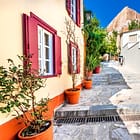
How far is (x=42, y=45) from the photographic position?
15.5ft

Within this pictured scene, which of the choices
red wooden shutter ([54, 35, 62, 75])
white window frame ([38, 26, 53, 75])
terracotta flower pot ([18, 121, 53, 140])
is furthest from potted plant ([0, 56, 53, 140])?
red wooden shutter ([54, 35, 62, 75])

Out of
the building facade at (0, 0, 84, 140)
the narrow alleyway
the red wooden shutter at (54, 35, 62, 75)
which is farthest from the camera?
the red wooden shutter at (54, 35, 62, 75)

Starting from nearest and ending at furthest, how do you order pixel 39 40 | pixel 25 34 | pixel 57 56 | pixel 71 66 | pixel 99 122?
pixel 25 34 < pixel 99 122 < pixel 39 40 < pixel 57 56 < pixel 71 66

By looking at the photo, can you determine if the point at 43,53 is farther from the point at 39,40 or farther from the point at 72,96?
the point at 72,96

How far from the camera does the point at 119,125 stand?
13.5 ft

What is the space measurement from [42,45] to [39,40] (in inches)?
7.4

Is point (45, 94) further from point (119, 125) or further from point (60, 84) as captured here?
point (119, 125)

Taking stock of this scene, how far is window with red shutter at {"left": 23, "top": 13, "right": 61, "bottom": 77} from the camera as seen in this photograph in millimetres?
3652

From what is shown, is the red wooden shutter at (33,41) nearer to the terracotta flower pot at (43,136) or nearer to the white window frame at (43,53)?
the white window frame at (43,53)

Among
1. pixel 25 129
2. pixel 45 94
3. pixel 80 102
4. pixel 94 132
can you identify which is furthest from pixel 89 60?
pixel 25 129

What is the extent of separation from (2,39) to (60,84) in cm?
303

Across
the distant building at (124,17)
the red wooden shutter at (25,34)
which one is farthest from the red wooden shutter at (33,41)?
the distant building at (124,17)

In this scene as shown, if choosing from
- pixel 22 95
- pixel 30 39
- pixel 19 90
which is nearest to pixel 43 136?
pixel 22 95

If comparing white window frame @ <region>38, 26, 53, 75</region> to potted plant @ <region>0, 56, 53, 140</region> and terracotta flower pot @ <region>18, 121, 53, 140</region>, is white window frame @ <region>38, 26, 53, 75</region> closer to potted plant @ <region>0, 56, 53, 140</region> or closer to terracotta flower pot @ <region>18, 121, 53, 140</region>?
potted plant @ <region>0, 56, 53, 140</region>
